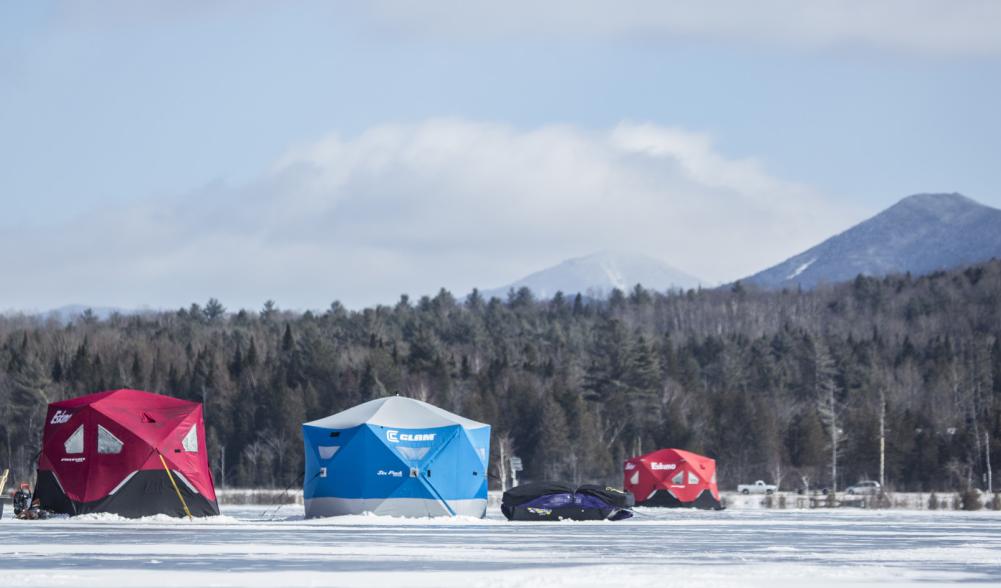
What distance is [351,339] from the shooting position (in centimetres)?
16938

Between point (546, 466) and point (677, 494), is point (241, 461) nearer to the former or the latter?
point (546, 466)

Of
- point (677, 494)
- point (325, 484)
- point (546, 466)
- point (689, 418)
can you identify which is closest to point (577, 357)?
point (689, 418)

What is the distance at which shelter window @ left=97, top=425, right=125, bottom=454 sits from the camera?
44438 mm

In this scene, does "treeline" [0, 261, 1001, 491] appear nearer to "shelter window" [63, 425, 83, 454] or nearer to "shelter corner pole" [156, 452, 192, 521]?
"shelter window" [63, 425, 83, 454]

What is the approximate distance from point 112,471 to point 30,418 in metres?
79.0

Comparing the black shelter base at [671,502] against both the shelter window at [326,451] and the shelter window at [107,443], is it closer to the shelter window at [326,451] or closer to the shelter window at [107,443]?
the shelter window at [326,451]

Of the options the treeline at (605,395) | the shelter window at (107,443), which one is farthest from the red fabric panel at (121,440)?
the treeline at (605,395)

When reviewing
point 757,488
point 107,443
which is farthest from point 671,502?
point 757,488

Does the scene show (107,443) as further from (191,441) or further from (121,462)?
(191,441)

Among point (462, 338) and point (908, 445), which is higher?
point (462, 338)

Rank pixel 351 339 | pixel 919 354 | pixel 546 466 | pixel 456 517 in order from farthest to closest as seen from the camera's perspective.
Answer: pixel 351 339 < pixel 919 354 < pixel 546 466 < pixel 456 517

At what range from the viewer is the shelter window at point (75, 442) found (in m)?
44.9

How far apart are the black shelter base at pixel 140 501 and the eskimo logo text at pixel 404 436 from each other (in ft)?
21.5

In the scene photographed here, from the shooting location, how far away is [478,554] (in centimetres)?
2975
